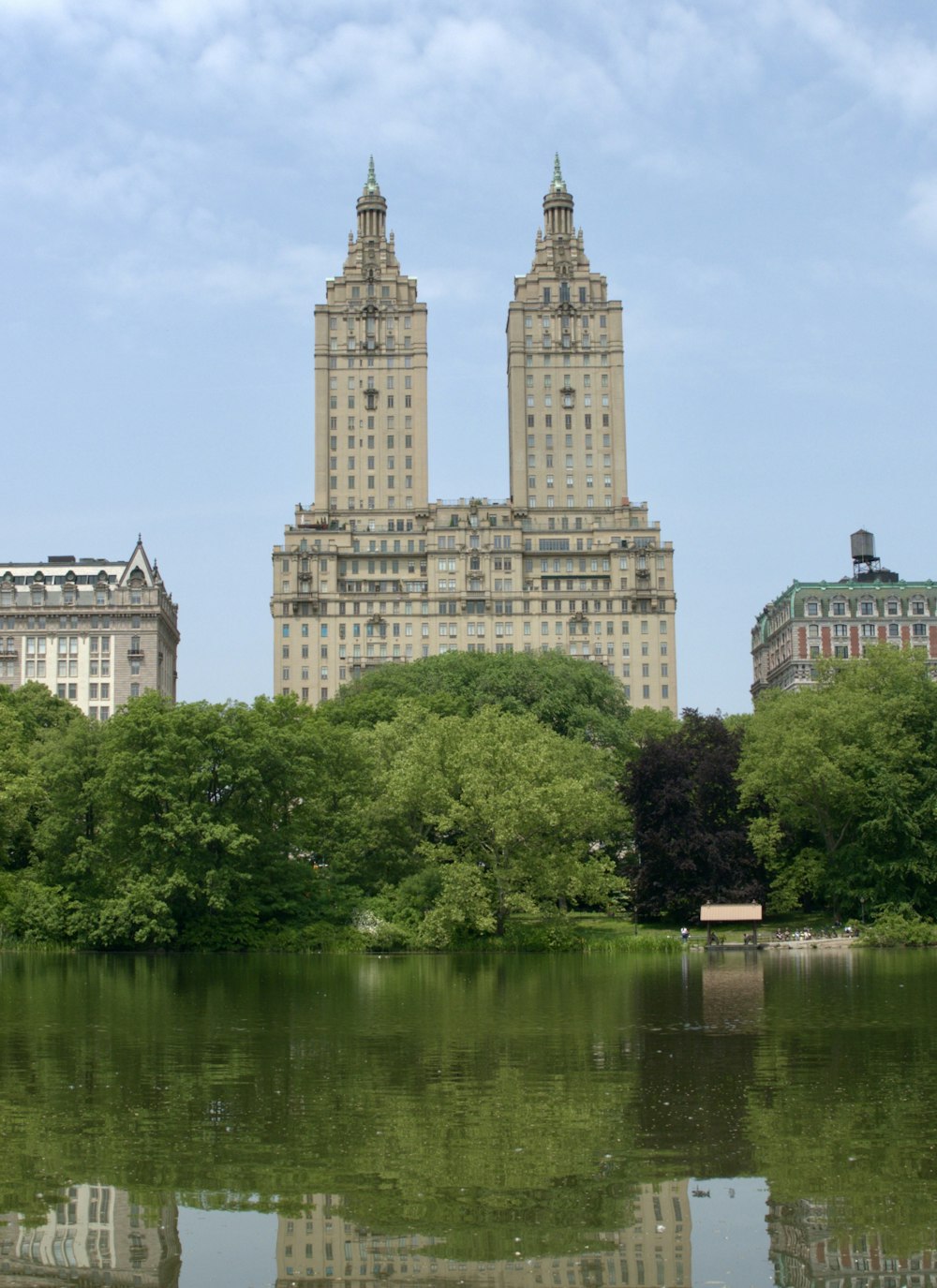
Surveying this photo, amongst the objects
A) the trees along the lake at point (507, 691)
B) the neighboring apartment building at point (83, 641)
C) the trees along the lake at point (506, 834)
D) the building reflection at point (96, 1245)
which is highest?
the neighboring apartment building at point (83, 641)

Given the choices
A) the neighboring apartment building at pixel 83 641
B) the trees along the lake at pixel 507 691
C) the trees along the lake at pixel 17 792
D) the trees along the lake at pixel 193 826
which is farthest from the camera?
the neighboring apartment building at pixel 83 641

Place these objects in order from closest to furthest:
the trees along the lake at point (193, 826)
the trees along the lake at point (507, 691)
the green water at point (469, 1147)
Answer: the green water at point (469, 1147) → the trees along the lake at point (193, 826) → the trees along the lake at point (507, 691)

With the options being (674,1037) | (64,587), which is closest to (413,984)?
(674,1037)

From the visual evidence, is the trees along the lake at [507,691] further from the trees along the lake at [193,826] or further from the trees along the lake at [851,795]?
the trees along the lake at [193,826]

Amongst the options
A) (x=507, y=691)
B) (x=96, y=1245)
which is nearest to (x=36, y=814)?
(x=507, y=691)

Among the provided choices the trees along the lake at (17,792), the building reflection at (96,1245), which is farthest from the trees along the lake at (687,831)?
the building reflection at (96,1245)

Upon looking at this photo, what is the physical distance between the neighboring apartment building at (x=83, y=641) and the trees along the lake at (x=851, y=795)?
10905 cm

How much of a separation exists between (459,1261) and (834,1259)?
4.29 m

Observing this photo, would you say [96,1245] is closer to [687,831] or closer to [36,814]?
[687,831]

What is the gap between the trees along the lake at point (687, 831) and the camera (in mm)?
93500

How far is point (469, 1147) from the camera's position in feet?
72.8

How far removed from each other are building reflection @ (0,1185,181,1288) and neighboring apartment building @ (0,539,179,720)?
17177cm

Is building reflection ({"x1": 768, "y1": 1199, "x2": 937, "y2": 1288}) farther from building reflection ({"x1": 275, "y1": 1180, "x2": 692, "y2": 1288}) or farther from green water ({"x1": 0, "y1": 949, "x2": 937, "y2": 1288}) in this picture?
building reflection ({"x1": 275, "y1": 1180, "x2": 692, "y2": 1288})

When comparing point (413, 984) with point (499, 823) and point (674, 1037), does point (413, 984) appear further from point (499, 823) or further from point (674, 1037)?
point (499, 823)
